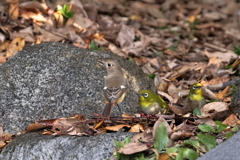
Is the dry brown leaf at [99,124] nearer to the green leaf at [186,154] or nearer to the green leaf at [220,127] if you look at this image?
the green leaf at [186,154]

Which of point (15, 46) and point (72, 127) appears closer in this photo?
point (72, 127)

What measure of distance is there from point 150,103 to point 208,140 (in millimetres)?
2040

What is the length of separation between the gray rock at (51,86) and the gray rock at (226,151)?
2.31 metres

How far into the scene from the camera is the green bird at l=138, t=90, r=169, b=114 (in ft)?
21.0

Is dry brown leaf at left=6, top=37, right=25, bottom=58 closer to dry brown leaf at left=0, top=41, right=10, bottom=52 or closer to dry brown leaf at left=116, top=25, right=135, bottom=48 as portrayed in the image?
dry brown leaf at left=0, top=41, right=10, bottom=52

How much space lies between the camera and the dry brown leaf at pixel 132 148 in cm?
430

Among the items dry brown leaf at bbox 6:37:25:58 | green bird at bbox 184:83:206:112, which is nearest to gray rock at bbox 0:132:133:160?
green bird at bbox 184:83:206:112

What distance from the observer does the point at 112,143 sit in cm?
458

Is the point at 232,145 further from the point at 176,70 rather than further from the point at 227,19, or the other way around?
the point at 227,19

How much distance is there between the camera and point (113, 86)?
588cm

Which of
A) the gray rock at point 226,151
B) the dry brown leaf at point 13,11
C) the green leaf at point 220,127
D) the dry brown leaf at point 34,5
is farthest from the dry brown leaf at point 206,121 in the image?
the dry brown leaf at point 34,5

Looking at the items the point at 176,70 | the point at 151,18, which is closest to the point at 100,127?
the point at 176,70

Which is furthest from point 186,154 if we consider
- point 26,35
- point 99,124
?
point 26,35

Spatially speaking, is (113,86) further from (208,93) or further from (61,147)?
(208,93)
